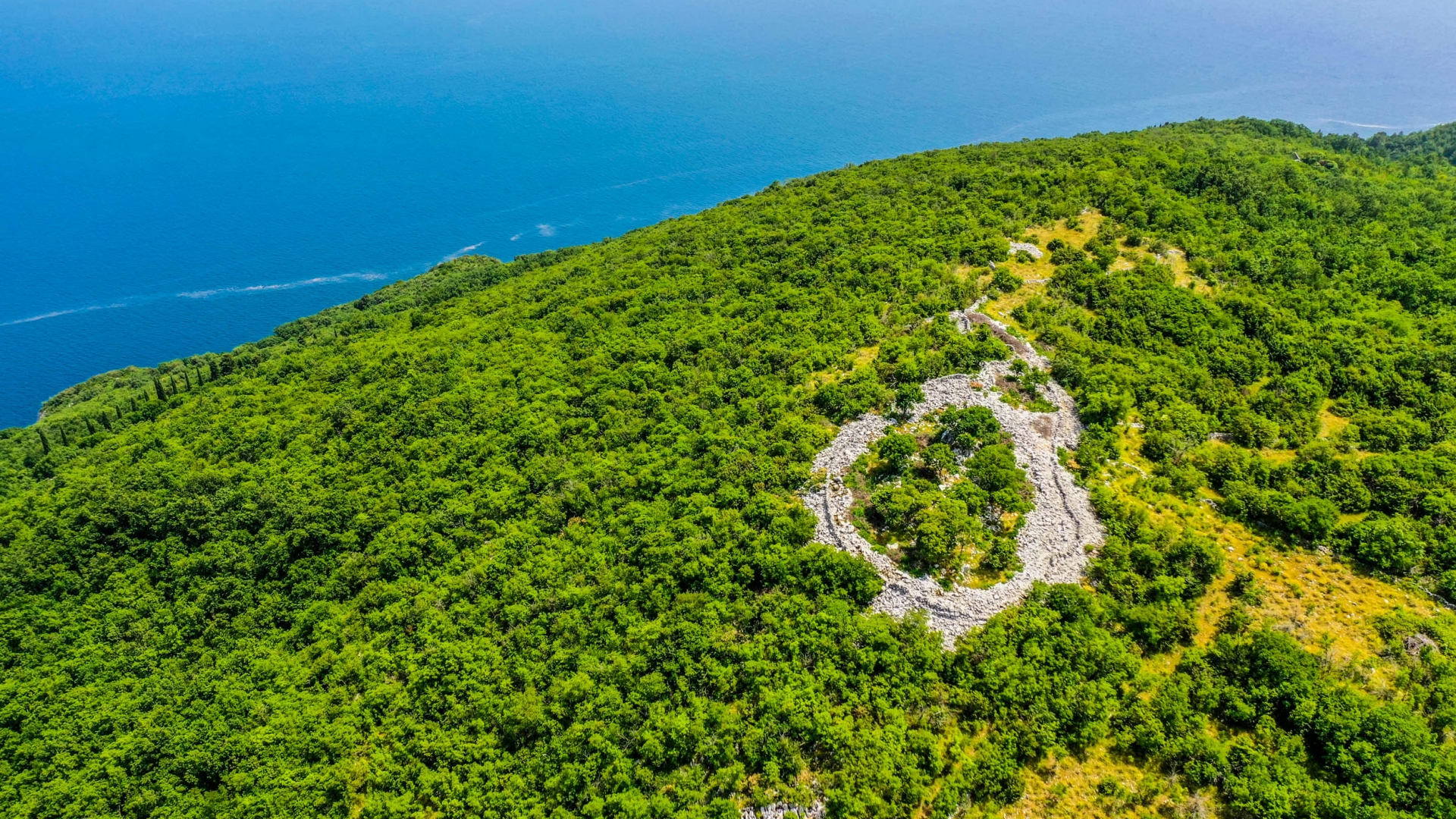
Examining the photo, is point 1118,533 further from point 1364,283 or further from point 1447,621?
point 1364,283

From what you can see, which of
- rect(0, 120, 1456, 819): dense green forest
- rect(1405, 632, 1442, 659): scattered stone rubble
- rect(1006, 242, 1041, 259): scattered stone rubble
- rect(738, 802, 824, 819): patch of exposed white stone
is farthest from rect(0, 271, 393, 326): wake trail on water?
rect(1405, 632, 1442, 659): scattered stone rubble

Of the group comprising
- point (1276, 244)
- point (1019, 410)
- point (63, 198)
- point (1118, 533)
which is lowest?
point (1118, 533)

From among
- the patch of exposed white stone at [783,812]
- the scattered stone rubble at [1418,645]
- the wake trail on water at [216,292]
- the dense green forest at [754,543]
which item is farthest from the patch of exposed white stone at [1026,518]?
the wake trail on water at [216,292]

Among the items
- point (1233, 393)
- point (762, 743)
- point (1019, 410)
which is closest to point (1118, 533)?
point (1019, 410)

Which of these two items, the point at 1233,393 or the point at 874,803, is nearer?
the point at 874,803

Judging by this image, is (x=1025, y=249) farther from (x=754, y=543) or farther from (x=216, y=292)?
(x=216, y=292)

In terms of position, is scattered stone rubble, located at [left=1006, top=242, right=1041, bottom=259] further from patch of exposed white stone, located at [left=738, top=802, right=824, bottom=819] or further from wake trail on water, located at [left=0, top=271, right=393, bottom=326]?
wake trail on water, located at [left=0, top=271, right=393, bottom=326]
